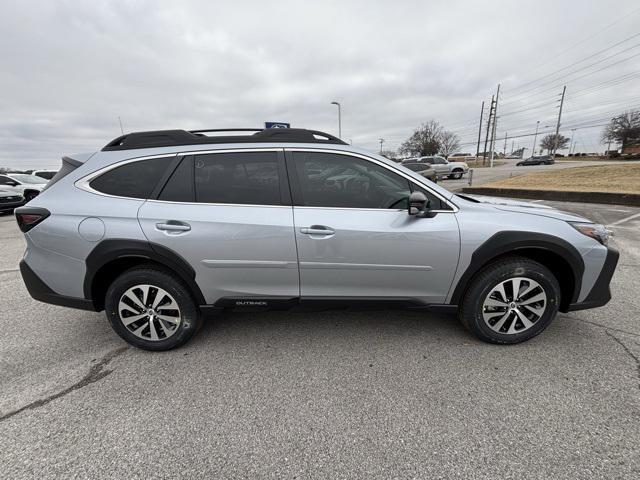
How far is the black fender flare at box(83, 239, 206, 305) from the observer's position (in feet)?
8.16

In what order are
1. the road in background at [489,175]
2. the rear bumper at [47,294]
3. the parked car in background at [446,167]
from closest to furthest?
the rear bumper at [47,294] → the road in background at [489,175] → the parked car in background at [446,167]

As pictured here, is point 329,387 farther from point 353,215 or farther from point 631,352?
point 631,352

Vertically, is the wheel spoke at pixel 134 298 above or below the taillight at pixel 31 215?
below

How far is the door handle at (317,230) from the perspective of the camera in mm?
2451

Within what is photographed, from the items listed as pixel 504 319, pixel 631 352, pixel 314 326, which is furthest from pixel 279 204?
pixel 631 352

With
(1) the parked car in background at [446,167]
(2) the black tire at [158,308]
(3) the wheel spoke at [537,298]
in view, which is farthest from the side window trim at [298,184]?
(1) the parked car in background at [446,167]

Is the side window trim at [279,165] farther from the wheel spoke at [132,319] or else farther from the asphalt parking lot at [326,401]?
the asphalt parking lot at [326,401]

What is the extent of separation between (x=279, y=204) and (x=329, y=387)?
4.64 feet

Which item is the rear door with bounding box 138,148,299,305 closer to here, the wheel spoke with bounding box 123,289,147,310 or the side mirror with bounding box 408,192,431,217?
the wheel spoke with bounding box 123,289,147,310

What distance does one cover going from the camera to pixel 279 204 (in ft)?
8.32

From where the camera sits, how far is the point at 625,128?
5469 centimetres

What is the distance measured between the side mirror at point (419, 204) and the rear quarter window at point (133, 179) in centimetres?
195

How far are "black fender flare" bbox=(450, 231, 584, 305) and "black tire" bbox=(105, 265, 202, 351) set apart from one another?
225 cm

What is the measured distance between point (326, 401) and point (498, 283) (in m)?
1.64
